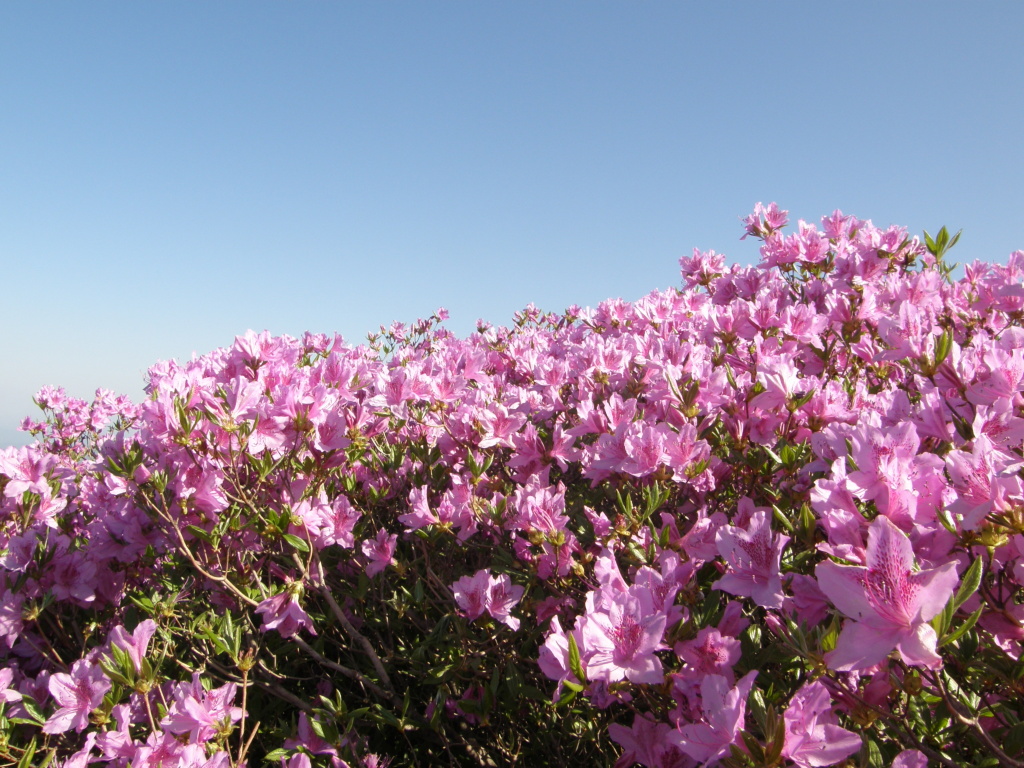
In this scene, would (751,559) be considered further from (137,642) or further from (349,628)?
(137,642)

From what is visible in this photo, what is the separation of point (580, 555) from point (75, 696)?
1.69 meters

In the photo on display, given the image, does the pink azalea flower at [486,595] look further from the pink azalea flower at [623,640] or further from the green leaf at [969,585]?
the green leaf at [969,585]

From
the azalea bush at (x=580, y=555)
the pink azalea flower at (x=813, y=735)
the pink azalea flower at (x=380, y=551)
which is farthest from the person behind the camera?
the pink azalea flower at (x=380, y=551)

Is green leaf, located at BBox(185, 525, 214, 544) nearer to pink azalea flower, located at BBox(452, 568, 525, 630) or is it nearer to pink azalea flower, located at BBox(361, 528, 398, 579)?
pink azalea flower, located at BBox(361, 528, 398, 579)

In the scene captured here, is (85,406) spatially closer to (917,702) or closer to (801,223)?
(801,223)

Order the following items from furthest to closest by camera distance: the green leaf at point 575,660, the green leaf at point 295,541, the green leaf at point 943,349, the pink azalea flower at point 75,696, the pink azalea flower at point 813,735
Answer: the green leaf at point 295,541 → the pink azalea flower at point 75,696 → the green leaf at point 943,349 → the green leaf at point 575,660 → the pink azalea flower at point 813,735

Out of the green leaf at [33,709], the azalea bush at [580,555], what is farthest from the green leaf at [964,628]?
the green leaf at [33,709]

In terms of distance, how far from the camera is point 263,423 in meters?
2.22

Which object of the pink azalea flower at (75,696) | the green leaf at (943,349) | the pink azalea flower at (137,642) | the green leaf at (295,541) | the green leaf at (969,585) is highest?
the green leaf at (943,349)

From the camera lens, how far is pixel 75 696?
6.22 ft

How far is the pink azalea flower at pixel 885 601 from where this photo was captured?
94 centimetres

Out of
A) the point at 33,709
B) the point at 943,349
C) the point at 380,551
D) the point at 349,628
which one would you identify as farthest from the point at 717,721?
the point at 33,709

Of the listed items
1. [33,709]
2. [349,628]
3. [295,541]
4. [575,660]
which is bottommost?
[33,709]

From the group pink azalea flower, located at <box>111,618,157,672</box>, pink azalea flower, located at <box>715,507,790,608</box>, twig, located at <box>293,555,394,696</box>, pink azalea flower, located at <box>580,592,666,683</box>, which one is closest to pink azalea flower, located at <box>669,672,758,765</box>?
pink azalea flower, located at <box>580,592,666,683</box>
